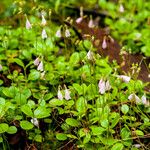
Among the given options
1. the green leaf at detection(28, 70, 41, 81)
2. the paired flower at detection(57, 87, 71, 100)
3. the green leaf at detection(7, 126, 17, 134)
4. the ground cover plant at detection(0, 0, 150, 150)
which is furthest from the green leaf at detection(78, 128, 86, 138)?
the green leaf at detection(28, 70, 41, 81)

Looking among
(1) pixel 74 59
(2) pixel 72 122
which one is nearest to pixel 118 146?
(2) pixel 72 122

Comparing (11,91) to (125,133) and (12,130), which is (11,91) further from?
(125,133)

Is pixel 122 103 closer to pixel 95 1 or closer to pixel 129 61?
pixel 129 61

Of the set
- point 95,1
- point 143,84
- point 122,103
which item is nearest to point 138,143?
point 122,103

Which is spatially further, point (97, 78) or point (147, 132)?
point (97, 78)

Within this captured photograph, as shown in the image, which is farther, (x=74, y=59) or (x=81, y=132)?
(x=74, y=59)

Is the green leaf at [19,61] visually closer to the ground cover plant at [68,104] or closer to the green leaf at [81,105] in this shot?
the ground cover plant at [68,104]
